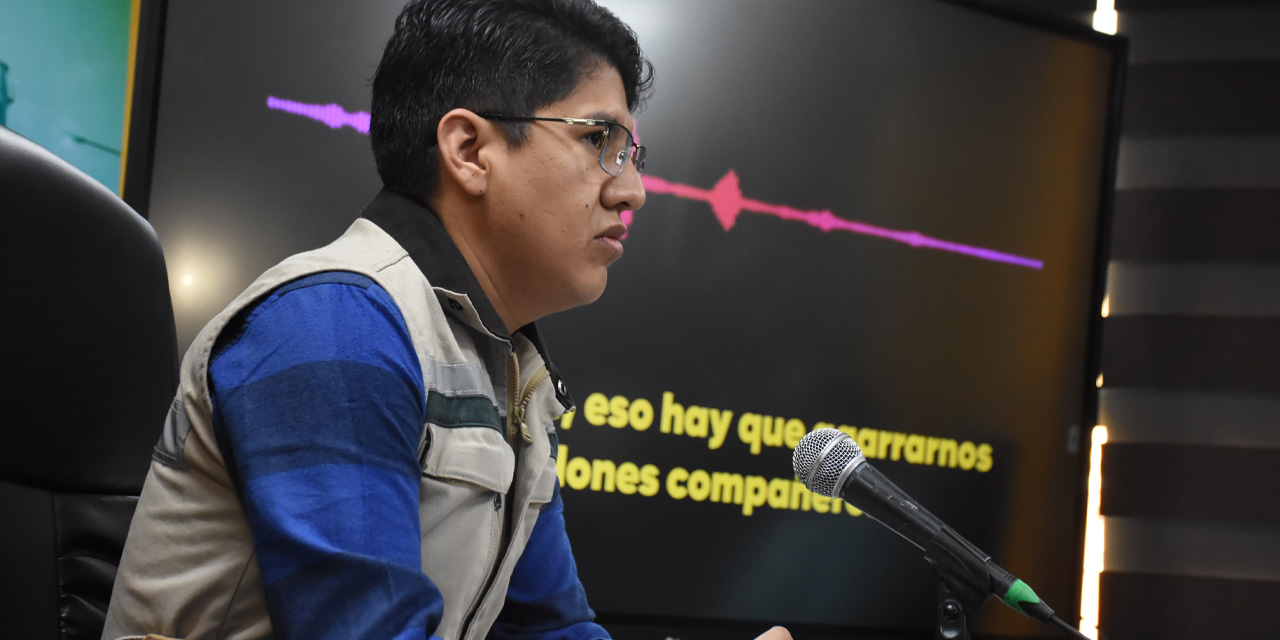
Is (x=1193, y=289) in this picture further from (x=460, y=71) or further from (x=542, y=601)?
(x=460, y=71)

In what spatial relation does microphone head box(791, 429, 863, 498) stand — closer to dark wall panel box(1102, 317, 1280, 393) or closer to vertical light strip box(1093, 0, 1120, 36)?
dark wall panel box(1102, 317, 1280, 393)

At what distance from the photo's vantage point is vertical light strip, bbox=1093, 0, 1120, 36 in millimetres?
2896

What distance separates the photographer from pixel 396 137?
45.3 inches

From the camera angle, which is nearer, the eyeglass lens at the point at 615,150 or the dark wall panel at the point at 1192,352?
the eyeglass lens at the point at 615,150

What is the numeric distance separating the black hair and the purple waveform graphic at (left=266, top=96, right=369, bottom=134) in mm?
870

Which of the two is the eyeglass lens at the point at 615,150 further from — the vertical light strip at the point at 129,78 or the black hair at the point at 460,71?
the vertical light strip at the point at 129,78

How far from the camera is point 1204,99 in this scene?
2883 mm

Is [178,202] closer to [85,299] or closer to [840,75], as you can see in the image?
[85,299]

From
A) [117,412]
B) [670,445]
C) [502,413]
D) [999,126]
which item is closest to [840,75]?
[999,126]

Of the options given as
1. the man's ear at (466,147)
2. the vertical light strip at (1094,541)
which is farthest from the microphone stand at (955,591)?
the vertical light strip at (1094,541)

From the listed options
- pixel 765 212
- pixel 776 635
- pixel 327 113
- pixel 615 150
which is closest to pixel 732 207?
pixel 765 212

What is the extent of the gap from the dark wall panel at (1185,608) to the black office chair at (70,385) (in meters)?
2.71

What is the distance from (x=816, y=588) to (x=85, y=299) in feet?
6.16

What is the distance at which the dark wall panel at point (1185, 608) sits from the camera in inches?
108
